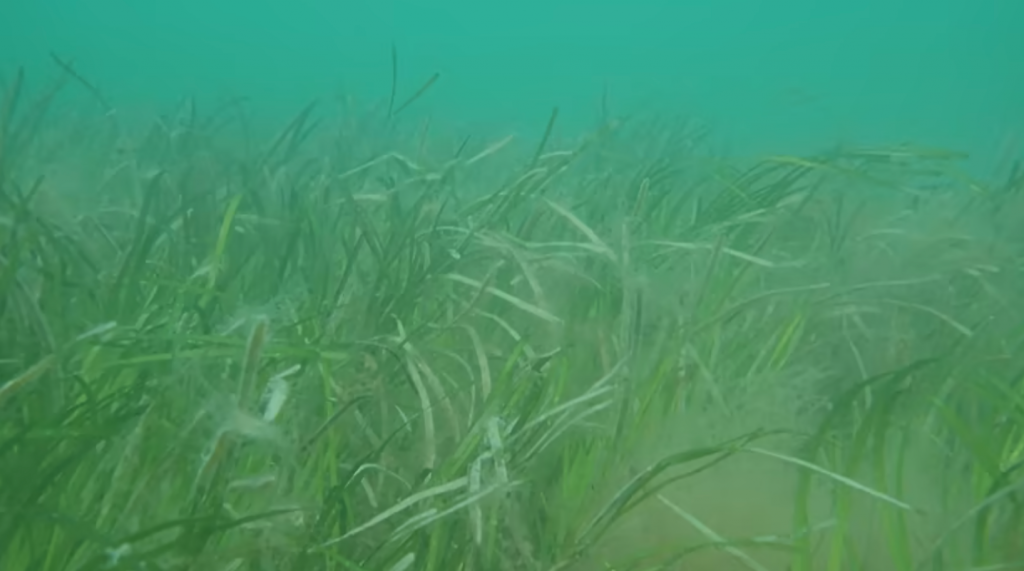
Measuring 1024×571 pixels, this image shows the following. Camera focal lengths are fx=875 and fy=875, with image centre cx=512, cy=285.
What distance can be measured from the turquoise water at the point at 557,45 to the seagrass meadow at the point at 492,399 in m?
2.50

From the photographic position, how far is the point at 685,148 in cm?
468

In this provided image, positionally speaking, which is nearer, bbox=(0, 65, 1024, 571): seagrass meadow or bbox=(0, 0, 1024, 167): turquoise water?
bbox=(0, 65, 1024, 571): seagrass meadow

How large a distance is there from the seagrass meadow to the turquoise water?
2500mm

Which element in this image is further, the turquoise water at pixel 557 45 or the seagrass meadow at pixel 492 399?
Answer: the turquoise water at pixel 557 45

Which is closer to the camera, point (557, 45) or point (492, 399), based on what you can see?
point (492, 399)

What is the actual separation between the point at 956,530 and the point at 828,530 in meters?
0.17

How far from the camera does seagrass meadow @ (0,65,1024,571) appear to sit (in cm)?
112

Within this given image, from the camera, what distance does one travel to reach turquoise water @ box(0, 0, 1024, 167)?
17.7 meters

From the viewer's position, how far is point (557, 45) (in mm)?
78125

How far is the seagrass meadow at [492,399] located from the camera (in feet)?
3.66

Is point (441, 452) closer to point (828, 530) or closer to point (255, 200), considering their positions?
point (828, 530)

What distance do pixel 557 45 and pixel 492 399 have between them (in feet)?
262

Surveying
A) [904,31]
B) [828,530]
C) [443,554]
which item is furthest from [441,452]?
[904,31]

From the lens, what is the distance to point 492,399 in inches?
54.1
